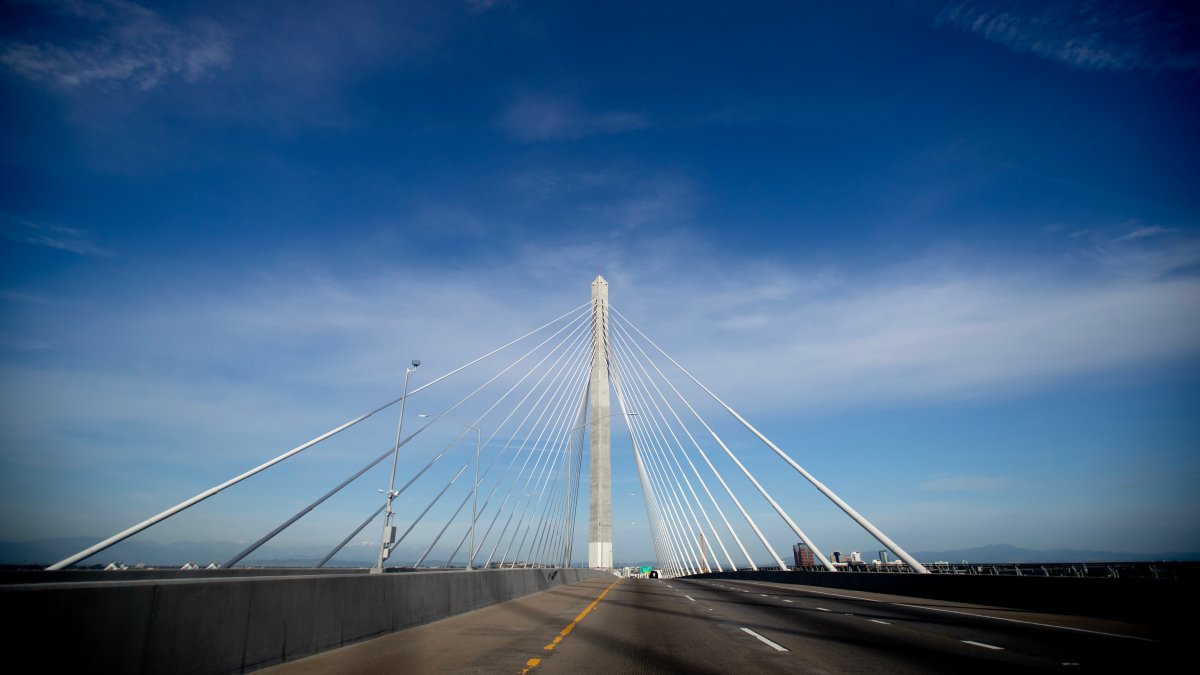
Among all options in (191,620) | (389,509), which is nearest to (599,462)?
(389,509)

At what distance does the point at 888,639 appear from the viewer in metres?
9.95

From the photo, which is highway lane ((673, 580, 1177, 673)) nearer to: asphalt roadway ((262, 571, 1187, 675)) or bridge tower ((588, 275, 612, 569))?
asphalt roadway ((262, 571, 1187, 675))

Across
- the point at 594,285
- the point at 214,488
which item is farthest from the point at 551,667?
the point at 594,285

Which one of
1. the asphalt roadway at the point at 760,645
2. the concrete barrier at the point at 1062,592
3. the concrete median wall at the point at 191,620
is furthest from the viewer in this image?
the concrete barrier at the point at 1062,592

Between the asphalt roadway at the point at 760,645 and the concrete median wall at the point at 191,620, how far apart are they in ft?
1.28

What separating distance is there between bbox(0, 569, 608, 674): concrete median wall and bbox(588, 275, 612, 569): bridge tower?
111 ft

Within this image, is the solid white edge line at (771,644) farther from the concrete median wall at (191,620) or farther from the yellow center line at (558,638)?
the concrete median wall at (191,620)

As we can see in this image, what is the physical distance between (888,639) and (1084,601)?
7.88m

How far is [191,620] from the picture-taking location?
614 centimetres

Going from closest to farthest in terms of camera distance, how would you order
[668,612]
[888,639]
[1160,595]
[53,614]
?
[53,614]
[888,639]
[1160,595]
[668,612]

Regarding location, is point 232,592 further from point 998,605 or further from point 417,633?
point 998,605

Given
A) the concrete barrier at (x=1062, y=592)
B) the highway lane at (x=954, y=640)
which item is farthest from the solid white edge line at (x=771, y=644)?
the concrete barrier at (x=1062, y=592)

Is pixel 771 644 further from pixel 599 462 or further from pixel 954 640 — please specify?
pixel 599 462

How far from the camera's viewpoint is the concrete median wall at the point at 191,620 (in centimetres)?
471
